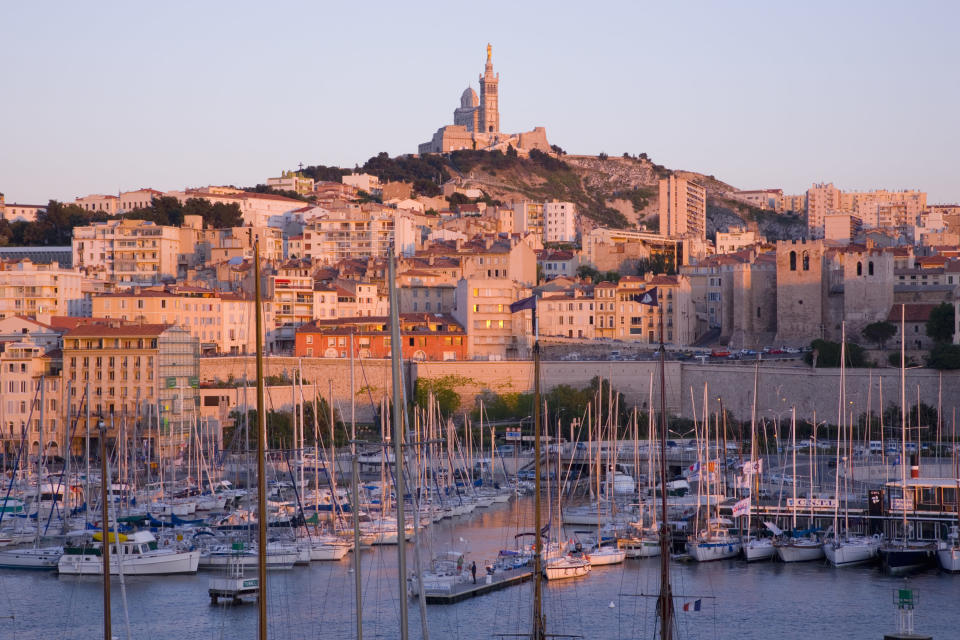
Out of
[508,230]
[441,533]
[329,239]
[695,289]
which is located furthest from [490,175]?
[441,533]

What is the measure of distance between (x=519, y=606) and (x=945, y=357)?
81.2ft

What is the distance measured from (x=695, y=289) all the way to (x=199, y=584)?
33.7 meters

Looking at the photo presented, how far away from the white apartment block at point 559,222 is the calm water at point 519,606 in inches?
2136

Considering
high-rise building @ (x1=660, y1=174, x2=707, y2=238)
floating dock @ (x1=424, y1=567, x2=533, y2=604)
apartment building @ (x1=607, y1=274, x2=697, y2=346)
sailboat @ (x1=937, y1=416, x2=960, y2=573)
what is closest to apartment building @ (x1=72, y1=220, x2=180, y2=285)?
apartment building @ (x1=607, y1=274, x2=697, y2=346)

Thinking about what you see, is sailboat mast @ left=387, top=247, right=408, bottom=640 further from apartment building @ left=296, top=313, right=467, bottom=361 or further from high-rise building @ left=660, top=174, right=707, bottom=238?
high-rise building @ left=660, top=174, right=707, bottom=238

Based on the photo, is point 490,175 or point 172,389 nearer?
point 172,389

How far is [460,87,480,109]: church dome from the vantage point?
11962 centimetres

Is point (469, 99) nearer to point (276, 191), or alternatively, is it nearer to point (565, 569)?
point (276, 191)

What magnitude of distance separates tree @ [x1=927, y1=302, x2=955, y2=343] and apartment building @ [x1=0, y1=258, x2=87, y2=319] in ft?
99.5

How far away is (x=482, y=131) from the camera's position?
11688 centimetres

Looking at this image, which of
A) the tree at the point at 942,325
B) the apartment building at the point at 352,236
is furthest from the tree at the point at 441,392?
the apartment building at the point at 352,236

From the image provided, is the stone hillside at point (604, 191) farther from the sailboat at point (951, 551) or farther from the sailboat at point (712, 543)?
the sailboat at point (951, 551)

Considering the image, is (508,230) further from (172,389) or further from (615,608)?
(615,608)

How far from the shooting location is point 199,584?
85.8 feet
